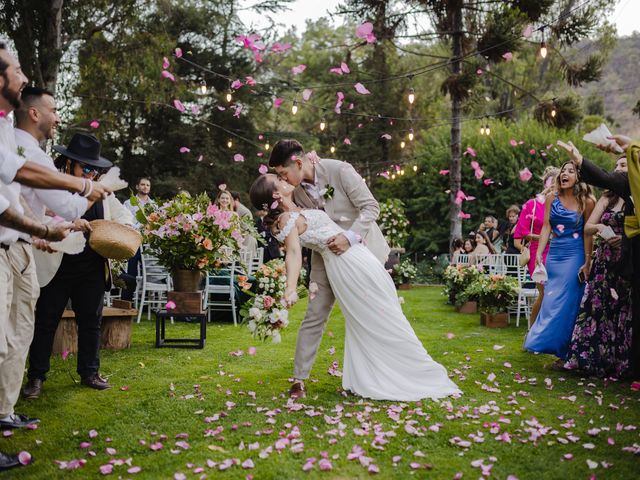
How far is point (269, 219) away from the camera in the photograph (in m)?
4.16

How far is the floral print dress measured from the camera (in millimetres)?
5094

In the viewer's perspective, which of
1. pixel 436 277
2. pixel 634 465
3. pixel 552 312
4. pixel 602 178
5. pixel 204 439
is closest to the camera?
pixel 634 465

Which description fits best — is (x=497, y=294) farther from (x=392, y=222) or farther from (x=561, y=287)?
(x=392, y=222)

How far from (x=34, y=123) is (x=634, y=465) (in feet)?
13.1

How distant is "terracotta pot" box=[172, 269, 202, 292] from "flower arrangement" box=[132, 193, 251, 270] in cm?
6

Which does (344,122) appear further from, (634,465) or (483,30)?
(634,465)

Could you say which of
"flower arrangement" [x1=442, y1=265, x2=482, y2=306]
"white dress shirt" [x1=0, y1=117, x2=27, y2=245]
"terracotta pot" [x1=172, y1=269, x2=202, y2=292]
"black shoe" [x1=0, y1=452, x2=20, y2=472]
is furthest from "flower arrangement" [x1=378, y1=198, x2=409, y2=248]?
"black shoe" [x1=0, y1=452, x2=20, y2=472]

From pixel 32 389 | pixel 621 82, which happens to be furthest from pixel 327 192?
pixel 621 82

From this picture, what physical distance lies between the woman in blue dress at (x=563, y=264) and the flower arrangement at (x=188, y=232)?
3.27 meters

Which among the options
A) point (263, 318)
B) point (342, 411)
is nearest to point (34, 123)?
point (263, 318)

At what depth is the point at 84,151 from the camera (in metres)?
4.63

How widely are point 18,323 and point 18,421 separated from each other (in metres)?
0.62

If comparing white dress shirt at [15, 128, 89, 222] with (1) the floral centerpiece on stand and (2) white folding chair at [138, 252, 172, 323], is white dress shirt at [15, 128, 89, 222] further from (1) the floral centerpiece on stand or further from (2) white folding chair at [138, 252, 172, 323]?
(2) white folding chair at [138, 252, 172, 323]

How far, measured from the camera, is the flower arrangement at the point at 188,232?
6297 millimetres
